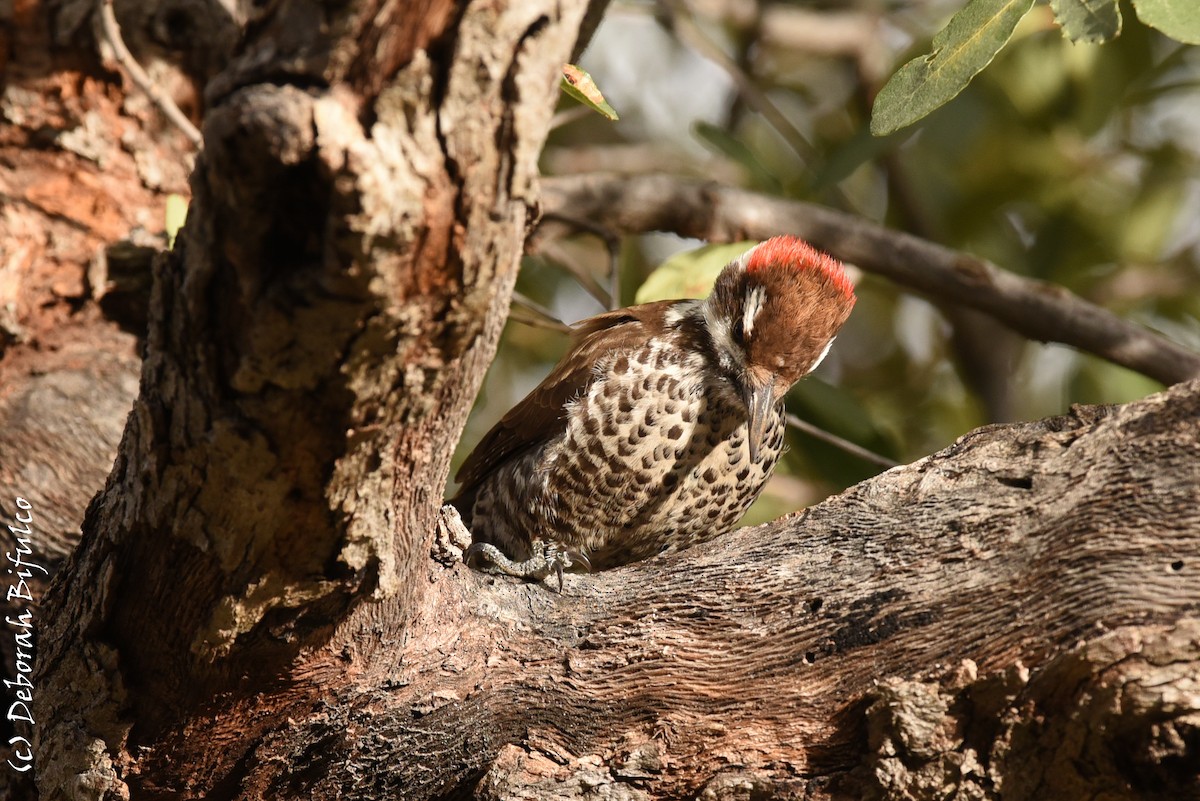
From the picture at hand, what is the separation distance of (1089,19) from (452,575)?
5.87ft

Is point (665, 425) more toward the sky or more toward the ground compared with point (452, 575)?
more toward the sky

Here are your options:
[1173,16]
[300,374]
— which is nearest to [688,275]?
[1173,16]

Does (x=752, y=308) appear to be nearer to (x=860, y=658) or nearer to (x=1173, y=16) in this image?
(x=860, y=658)

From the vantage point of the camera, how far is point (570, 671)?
106 inches

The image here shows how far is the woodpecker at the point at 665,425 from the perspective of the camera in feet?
12.3

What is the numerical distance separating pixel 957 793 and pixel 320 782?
1.40 metres

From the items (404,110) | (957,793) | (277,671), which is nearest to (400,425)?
(404,110)

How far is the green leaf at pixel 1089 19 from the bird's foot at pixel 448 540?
163 centimetres

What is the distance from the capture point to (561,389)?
12.9 feet

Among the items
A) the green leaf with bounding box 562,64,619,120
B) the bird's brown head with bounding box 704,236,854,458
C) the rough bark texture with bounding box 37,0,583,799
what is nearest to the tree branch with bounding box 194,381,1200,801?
the rough bark texture with bounding box 37,0,583,799

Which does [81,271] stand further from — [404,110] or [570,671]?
[404,110]

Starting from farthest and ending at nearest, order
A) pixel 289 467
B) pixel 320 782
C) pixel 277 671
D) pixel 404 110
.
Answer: pixel 320 782
pixel 277 671
pixel 289 467
pixel 404 110

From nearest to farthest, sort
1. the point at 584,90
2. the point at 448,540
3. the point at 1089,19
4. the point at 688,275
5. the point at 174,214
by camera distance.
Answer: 1. the point at 1089,19
2. the point at 448,540
3. the point at 584,90
4. the point at 174,214
5. the point at 688,275

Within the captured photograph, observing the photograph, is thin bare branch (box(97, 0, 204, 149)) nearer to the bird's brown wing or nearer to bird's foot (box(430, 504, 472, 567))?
the bird's brown wing
